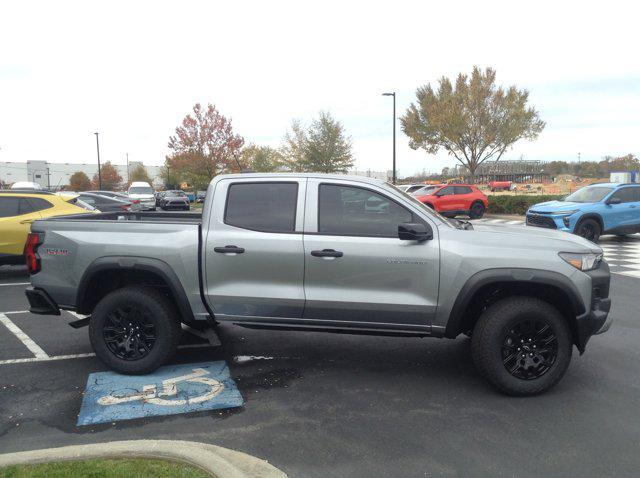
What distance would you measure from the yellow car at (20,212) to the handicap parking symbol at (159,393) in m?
5.16

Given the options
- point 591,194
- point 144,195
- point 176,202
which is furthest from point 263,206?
point 176,202

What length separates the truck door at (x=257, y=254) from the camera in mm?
4406

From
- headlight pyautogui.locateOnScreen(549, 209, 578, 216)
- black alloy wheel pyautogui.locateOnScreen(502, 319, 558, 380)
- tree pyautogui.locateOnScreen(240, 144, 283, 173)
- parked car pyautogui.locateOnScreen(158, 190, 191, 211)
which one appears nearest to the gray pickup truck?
black alloy wheel pyautogui.locateOnScreen(502, 319, 558, 380)

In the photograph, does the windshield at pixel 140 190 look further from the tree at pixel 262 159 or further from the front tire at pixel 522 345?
the front tire at pixel 522 345

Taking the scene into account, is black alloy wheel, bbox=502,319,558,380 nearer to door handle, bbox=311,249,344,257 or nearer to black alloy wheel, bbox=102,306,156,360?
door handle, bbox=311,249,344,257

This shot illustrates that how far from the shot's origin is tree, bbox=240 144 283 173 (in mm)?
44750

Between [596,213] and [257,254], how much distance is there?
12.1m

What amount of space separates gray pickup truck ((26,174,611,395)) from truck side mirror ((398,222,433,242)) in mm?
10

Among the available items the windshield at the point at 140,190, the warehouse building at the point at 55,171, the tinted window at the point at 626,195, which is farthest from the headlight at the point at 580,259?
the warehouse building at the point at 55,171

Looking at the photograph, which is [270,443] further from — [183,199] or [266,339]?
[183,199]

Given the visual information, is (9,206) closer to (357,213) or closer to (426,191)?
(357,213)

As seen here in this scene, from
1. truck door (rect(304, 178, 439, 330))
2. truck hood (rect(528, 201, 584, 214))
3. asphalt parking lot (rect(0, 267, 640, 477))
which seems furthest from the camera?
truck hood (rect(528, 201, 584, 214))

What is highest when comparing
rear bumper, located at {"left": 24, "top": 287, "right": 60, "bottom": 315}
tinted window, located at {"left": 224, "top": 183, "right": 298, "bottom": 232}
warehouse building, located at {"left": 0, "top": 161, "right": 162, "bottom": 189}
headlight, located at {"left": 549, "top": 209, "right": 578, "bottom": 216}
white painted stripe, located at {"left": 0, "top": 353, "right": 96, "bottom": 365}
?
warehouse building, located at {"left": 0, "top": 161, "right": 162, "bottom": 189}

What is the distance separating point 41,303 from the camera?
482 centimetres
